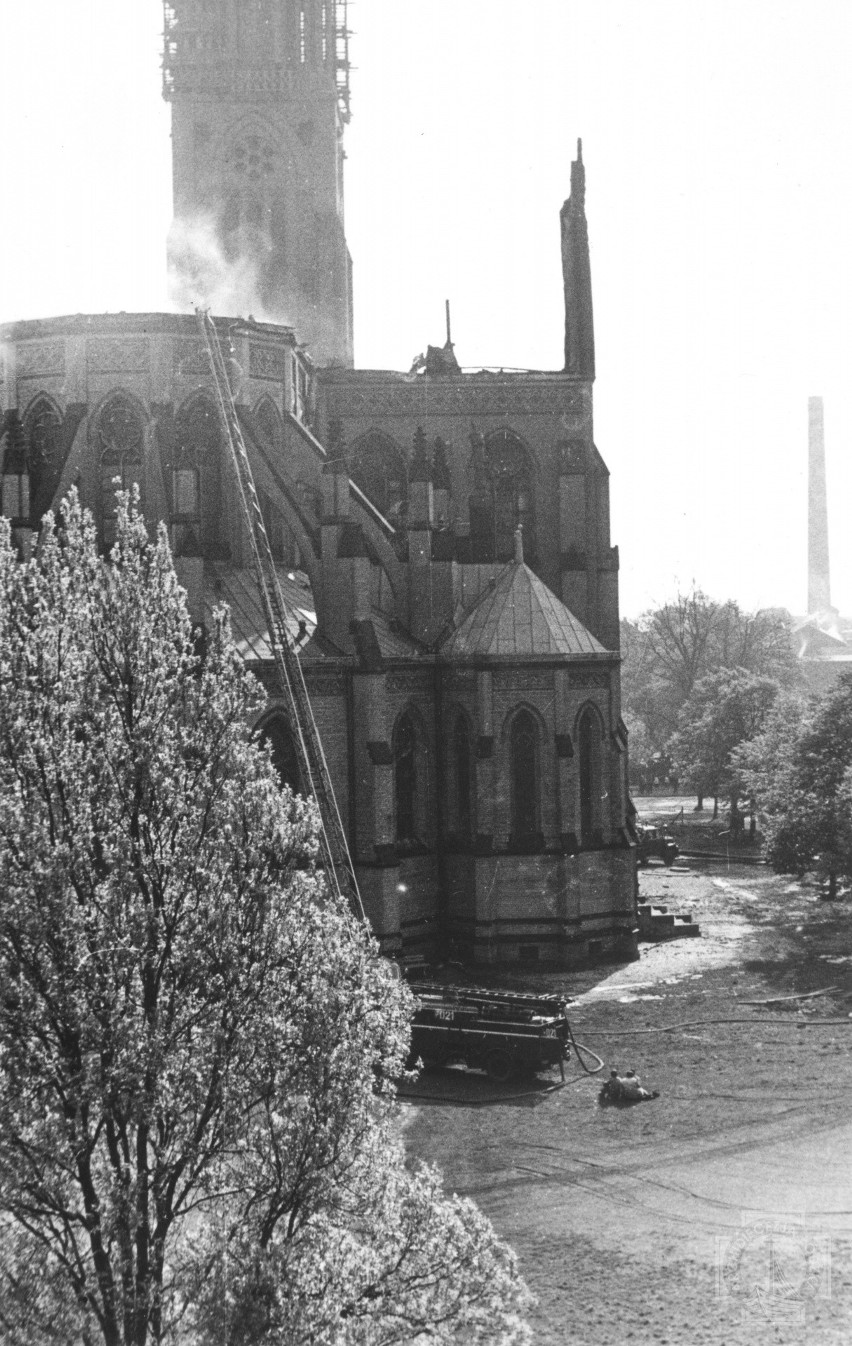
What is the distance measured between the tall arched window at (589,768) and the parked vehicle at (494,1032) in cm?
1007

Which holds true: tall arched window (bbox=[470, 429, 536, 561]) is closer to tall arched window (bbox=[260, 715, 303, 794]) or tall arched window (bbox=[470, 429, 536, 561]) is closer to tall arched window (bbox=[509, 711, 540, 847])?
tall arched window (bbox=[509, 711, 540, 847])

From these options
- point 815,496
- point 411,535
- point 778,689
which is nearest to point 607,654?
point 411,535

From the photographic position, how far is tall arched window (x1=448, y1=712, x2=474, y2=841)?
1446 inches

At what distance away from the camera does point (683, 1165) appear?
71.5ft

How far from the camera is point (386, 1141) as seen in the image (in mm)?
12430

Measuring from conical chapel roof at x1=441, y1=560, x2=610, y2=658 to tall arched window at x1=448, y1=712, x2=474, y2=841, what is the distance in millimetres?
1846

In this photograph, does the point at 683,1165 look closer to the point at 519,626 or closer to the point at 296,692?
the point at 296,692

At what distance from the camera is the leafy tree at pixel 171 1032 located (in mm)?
10938

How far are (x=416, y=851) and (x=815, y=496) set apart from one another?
478 feet

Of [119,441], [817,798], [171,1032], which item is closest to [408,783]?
[119,441]

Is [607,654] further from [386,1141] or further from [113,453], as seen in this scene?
Answer: [386,1141]

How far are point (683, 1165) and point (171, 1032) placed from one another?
41.2 feet

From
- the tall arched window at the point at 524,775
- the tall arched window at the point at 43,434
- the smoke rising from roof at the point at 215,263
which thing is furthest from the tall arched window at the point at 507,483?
the smoke rising from roof at the point at 215,263

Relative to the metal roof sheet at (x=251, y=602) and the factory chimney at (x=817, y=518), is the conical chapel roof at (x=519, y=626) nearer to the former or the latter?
the metal roof sheet at (x=251, y=602)
